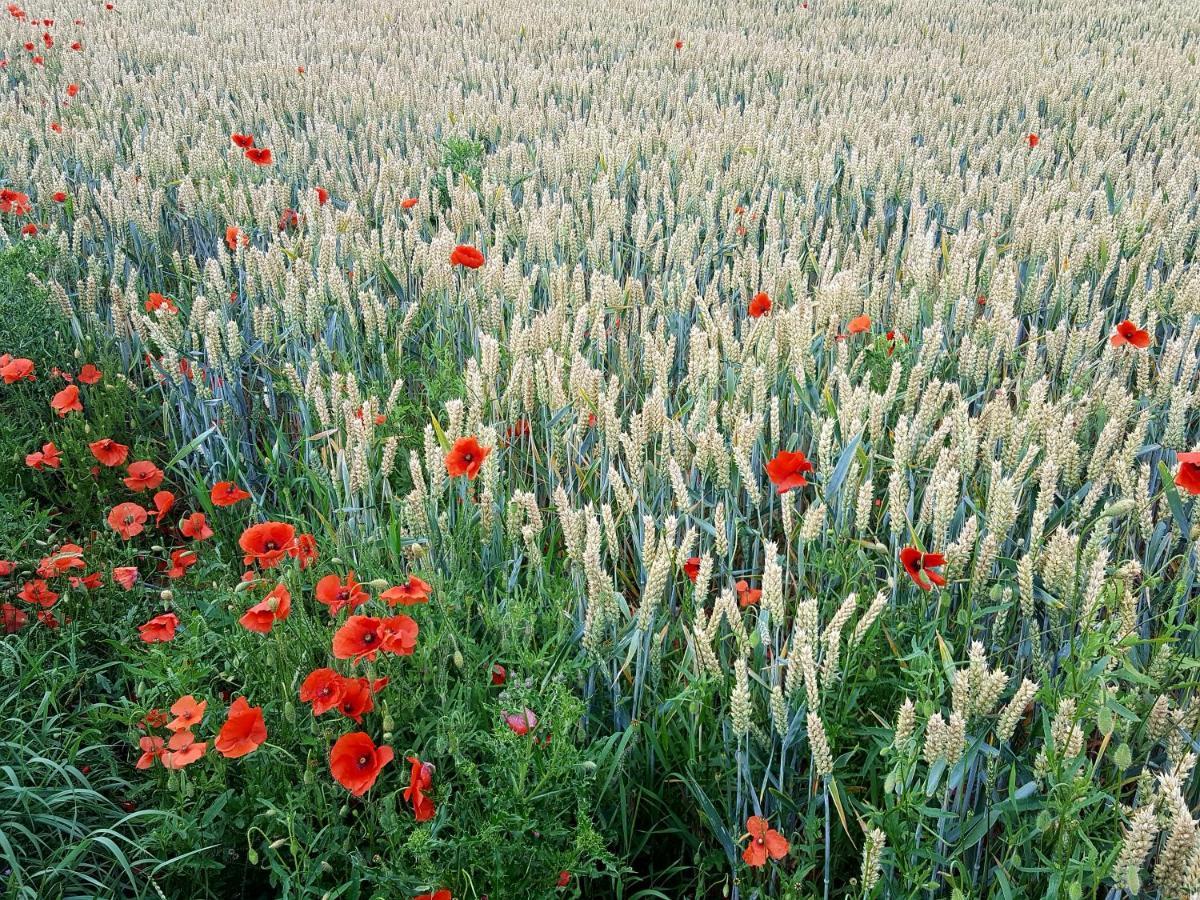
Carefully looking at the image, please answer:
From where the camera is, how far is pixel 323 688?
1361 mm

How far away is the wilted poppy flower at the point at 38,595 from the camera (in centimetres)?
172

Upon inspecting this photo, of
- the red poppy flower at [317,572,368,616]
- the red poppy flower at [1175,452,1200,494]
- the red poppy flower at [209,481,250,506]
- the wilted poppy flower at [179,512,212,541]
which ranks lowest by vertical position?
the wilted poppy flower at [179,512,212,541]

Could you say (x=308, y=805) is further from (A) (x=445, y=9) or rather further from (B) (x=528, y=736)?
A: (A) (x=445, y=9)

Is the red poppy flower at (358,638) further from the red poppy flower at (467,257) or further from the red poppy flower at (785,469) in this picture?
the red poppy flower at (467,257)

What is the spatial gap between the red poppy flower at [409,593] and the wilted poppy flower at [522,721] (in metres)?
0.23

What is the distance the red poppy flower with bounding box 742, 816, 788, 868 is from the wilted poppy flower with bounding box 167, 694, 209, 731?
2.67 feet

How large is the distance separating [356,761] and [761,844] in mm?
579

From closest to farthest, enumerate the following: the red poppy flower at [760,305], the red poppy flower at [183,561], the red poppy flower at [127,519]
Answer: the red poppy flower at [183,561], the red poppy flower at [127,519], the red poppy flower at [760,305]

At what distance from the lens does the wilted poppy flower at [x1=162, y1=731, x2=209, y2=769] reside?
1.29 meters

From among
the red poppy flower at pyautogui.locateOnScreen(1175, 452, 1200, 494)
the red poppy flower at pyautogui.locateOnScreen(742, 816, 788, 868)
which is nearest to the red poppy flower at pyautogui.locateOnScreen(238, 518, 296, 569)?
the red poppy flower at pyautogui.locateOnScreen(742, 816, 788, 868)

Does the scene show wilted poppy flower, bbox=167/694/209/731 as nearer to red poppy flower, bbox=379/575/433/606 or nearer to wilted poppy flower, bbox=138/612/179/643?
wilted poppy flower, bbox=138/612/179/643

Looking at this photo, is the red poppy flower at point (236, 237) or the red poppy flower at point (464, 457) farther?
the red poppy flower at point (236, 237)

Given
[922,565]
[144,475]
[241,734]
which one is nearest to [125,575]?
[144,475]

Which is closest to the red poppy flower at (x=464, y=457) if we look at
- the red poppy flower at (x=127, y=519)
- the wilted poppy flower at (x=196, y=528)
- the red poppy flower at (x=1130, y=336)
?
the wilted poppy flower at (x=196, y=528)
